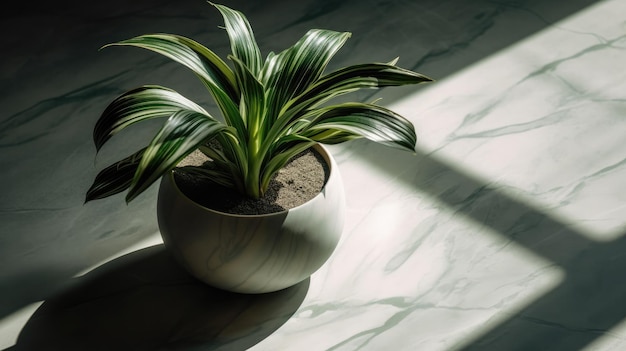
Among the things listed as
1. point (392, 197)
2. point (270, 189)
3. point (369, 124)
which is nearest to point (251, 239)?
point (270, 189)

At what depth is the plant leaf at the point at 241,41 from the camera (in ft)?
4.13

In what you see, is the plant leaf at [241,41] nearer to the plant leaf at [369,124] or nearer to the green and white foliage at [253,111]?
the green and white foliage at [253,111]

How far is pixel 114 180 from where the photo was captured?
1154 millimetres

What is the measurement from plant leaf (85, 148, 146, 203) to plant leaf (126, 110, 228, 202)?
11 centimetres

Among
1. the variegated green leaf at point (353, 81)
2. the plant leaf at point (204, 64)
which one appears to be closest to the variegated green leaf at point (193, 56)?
the plant leaf at point (204, 64)

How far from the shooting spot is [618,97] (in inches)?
A: 71.6

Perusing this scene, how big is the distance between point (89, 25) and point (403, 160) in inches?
32.0

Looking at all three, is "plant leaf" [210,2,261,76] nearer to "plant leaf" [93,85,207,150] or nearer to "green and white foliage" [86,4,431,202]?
"green and white foliage" [86,4,431,202]

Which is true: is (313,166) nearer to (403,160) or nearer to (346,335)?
(346,335)

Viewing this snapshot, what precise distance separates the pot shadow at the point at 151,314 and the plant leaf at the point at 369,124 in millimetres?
284

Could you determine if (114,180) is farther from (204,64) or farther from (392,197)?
(392,197)

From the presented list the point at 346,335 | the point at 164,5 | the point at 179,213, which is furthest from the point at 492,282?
the point at 164,5

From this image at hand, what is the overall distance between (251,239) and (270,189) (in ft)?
0.38

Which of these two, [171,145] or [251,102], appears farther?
[251,102]
